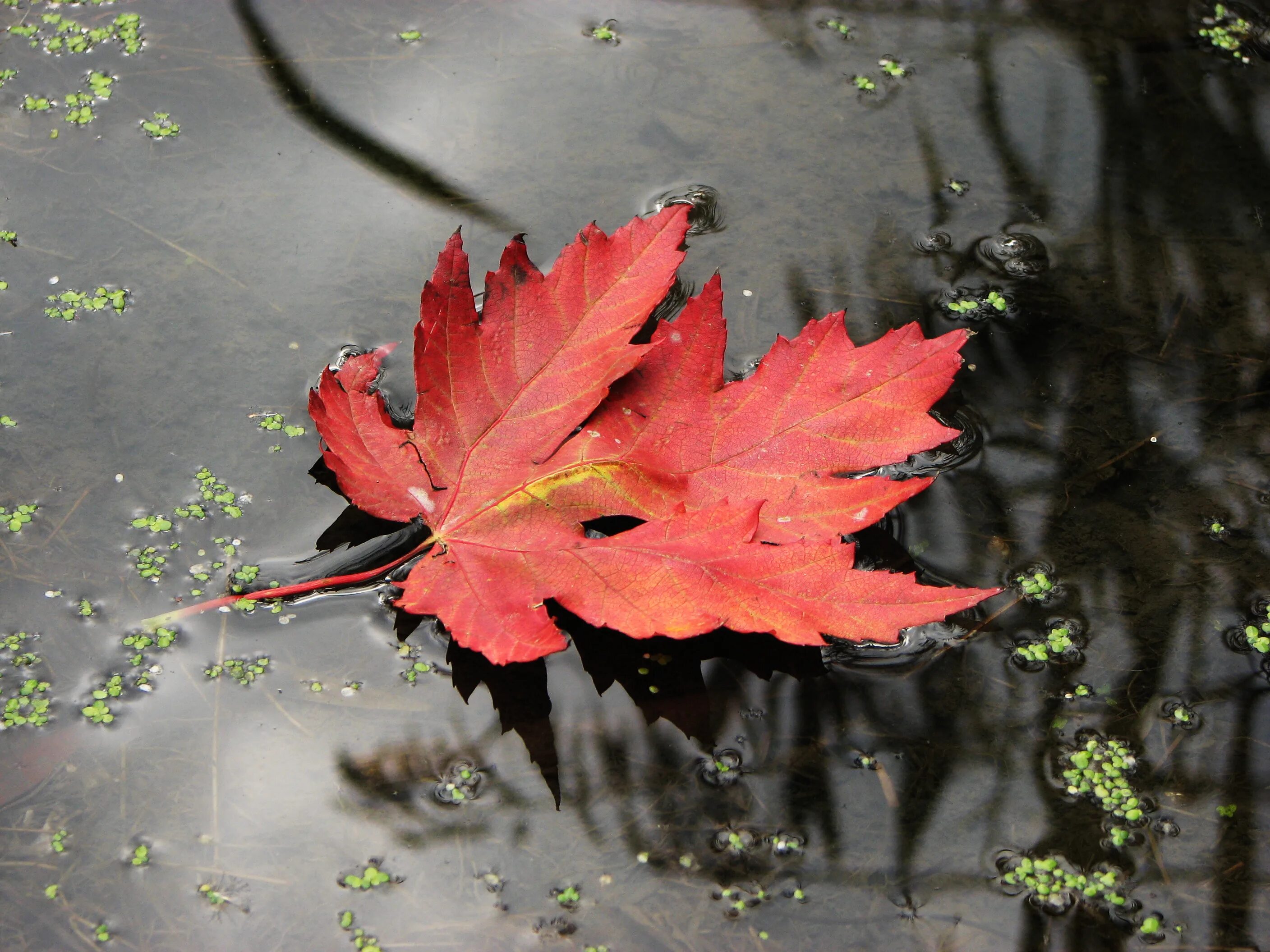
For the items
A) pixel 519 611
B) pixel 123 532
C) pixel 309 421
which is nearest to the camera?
pixel 519 611

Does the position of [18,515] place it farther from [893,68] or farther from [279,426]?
[893,68]

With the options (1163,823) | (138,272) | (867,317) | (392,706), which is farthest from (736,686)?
(138,272)

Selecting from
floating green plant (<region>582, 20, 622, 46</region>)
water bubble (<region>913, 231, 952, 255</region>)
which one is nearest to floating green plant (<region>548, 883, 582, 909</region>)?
water bubble (<region>913, 231, 952, 255</region>)

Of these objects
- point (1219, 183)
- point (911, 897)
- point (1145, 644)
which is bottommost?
point (911, 897)

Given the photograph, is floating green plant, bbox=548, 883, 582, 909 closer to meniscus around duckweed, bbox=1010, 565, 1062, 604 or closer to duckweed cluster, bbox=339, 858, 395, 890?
duckweed cluster, bbox=339, 858, 395, 890

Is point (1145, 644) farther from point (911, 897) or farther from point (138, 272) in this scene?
point (138, 272)

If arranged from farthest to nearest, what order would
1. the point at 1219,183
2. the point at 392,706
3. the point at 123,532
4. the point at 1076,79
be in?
the point at 1076,79
the point at 1219,183
the point at 123,532
the point at 392,706

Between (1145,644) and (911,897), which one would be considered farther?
(1145,644)

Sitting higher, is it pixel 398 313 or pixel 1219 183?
pixel 1219 183
